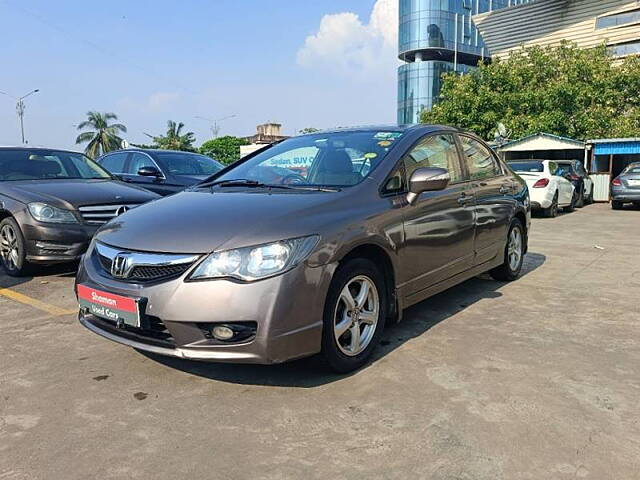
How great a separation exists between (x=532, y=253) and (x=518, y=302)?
9.70 feet

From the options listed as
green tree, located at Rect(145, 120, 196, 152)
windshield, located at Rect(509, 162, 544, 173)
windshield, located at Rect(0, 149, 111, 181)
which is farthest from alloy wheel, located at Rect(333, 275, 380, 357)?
green tree, located at Rect(145, 120, 196, 152)

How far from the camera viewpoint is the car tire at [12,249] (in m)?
5.62

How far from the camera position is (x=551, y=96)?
23281 millimetres

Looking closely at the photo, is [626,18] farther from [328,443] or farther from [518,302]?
[328,443]

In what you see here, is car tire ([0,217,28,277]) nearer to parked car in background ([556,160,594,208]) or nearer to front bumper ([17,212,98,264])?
front bumper ([17,212,98,264])

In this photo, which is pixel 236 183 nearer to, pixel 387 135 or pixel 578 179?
pixel 387 135

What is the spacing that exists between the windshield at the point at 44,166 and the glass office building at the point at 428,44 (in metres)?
56.4

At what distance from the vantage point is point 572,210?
15.3 metres

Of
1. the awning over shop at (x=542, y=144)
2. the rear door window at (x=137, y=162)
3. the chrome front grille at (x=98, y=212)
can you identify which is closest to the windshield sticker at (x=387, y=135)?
the chrome front grille at (x=98, y=212)

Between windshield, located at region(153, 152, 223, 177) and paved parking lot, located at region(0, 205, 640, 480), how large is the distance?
4473 mm

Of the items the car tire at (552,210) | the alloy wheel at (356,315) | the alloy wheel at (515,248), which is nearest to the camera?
the alloy wheel at (356,315)

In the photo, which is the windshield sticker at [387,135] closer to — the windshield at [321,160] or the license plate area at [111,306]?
the windshield at [321,160]

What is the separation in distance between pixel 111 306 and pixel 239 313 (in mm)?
817

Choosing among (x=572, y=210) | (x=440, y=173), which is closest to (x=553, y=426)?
(x=440, y=173)
